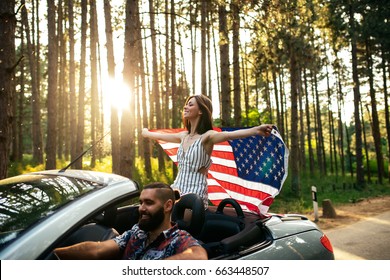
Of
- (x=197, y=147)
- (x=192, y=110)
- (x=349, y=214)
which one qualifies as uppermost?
(x=192, y=110)

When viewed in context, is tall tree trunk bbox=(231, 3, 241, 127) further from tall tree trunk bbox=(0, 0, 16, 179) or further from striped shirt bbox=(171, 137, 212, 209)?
striped shirt bbox=(171, 137, 212, 209)

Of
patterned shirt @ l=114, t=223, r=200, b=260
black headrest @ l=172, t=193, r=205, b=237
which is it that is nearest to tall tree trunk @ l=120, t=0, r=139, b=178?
black headrest @ l=172, t=193, r=205, b=237

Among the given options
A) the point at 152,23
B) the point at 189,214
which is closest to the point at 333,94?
the point at 152,23

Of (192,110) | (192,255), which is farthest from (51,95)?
(192,255)

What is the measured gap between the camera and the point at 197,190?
3.87 metres

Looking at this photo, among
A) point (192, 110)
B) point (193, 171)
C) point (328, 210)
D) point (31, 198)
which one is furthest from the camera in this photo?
point (328, 210)

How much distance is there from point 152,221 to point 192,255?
1.24 ft

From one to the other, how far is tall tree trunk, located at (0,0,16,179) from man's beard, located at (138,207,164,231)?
14.6 feet

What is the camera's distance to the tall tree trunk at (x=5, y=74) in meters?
5.98

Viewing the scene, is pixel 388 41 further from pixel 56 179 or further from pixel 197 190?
pixel 56 179

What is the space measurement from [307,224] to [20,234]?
246cm

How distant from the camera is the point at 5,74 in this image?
19.8 feet

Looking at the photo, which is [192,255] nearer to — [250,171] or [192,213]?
[192,213]

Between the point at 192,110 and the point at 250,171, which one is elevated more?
the point at 192,110
